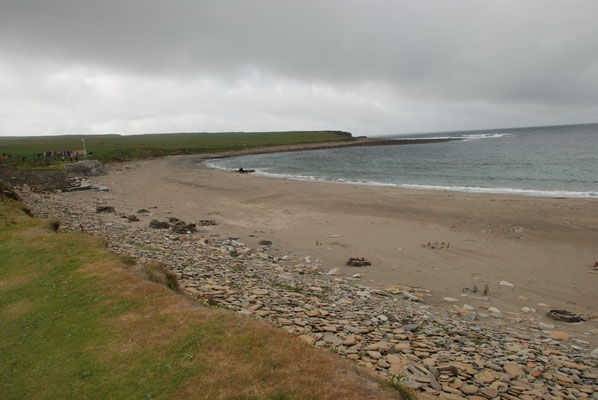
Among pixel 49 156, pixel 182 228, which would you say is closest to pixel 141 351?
pixel 182 228

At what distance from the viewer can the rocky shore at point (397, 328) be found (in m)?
7.95

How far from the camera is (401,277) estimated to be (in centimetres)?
1620

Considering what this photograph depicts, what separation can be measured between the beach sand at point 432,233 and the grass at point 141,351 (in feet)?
27.9

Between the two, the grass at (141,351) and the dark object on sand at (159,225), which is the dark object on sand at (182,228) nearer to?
the dark object on sand at (159,225)

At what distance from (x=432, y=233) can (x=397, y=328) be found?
15.3m

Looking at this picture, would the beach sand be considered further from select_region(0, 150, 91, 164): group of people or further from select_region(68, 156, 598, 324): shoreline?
select_region(0, 150, 91, 164): group of people

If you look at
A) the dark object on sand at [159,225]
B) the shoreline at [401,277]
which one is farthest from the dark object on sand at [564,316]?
the dark object on sand at [159,225]

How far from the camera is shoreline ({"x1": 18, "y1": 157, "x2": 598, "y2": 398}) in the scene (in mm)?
8703

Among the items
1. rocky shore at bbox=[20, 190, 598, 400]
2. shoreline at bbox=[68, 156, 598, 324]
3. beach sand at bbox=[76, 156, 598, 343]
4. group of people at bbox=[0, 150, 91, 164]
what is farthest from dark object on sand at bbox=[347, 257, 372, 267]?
group of people at bbox=[0, 150, 91, 164]

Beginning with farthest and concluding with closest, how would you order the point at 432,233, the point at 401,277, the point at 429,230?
the point at 429,230 → the point at 432,233 → the point at 401,277

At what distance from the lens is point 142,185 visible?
5103 cm

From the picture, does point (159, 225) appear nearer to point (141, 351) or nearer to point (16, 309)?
point (16, 309)

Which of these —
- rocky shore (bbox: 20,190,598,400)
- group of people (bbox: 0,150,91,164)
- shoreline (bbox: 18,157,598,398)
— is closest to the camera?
rocky shore (bbox: 20,190,598,400)

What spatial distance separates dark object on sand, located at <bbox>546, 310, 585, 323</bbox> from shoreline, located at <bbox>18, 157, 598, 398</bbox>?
0.74 ft
